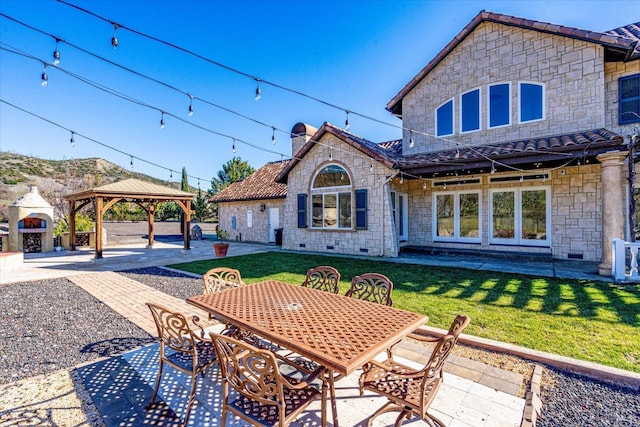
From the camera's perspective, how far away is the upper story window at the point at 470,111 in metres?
11.8

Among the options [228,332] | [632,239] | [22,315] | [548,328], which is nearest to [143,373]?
[228,332]

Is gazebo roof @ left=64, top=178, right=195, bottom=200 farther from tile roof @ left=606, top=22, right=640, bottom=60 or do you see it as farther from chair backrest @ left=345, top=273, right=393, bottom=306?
tile roof @ left=606, top=22, right=640, bottom=60

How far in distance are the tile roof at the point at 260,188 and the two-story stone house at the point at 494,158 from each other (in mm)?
3574

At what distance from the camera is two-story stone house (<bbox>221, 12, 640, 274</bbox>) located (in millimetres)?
9477

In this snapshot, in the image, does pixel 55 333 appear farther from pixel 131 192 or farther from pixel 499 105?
pixel 499 105

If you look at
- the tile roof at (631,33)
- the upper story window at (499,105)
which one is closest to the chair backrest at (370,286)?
the upper story window at (499,105)

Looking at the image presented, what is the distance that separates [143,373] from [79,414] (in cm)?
70

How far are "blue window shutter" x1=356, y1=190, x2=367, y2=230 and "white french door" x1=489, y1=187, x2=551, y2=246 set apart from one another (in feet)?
16.2

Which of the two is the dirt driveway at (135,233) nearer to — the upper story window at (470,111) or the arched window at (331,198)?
the arched window at (331,198)

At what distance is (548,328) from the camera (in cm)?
Result: 448

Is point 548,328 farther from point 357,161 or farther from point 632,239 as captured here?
point 357,161

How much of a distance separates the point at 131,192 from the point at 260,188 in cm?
767

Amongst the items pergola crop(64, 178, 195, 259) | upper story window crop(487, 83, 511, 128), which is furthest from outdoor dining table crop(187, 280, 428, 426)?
pergola crop(64, 178, 195, 259)

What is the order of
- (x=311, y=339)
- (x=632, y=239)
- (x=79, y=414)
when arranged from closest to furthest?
(x=311, y=339)
(x=79, y=414)
(x=632, y=239)
